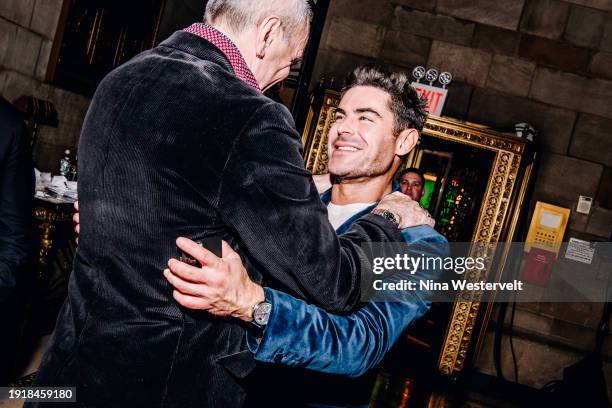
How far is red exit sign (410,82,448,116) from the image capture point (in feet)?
14.8

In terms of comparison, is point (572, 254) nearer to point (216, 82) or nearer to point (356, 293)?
point (356, 293)

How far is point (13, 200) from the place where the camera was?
1911 mm

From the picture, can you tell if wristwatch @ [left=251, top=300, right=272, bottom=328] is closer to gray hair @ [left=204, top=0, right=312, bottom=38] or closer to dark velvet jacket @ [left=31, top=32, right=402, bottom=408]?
dark velvet jacket @ [left=31, top=32, right=402, bottom=408]

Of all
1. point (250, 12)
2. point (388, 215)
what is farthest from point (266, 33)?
point (388, 215)

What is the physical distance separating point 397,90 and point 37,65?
10.3 feet

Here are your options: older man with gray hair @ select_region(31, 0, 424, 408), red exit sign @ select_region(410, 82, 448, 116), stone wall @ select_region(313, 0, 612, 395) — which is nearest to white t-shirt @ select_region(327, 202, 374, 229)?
older man with gray hair @ select_region(31, 0, 424, 408)

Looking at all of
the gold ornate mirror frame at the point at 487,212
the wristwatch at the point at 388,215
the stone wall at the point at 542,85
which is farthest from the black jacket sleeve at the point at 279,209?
the stone wall at the point at 542,85

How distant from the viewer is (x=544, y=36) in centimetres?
466

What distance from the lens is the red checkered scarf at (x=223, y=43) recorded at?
1.03 m

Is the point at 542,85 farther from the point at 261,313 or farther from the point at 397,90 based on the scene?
the point at 261,313

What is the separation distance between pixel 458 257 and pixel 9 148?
438cm

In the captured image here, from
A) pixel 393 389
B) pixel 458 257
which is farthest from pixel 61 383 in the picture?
pixel 458 257

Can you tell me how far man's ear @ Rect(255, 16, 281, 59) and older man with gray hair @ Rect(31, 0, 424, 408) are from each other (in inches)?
3.4

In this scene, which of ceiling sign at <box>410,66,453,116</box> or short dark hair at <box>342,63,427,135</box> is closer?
short dark hair at <box>342,63,427,135</box>
